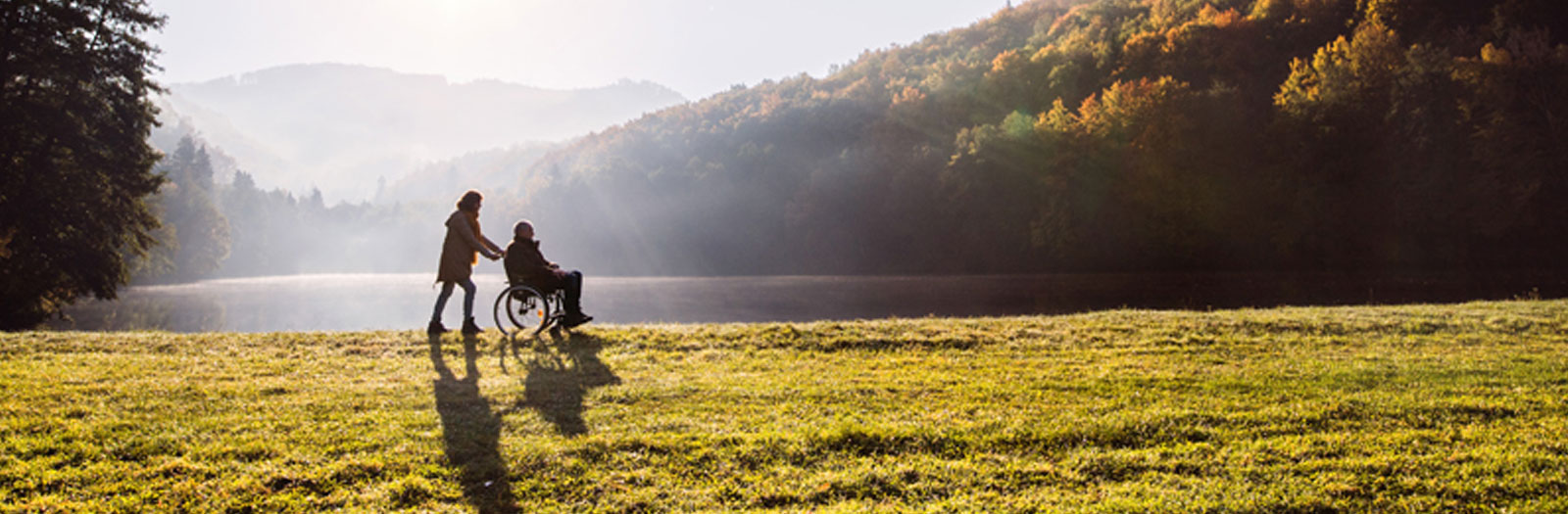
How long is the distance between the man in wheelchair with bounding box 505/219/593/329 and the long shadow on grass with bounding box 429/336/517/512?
2869 millimetres

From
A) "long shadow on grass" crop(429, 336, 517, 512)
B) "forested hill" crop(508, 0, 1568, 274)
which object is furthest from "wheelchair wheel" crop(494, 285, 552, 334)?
"forested hill" crop(508, 0, 1568, 274)

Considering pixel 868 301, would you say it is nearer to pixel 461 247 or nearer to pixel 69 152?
pixel 461 247

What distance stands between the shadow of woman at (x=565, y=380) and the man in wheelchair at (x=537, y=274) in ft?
1.37

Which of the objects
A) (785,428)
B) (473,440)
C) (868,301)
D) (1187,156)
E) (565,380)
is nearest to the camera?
(473,440)

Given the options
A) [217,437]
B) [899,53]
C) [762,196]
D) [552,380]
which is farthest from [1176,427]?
[899,53]

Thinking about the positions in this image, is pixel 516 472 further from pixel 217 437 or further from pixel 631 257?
pixel 631 257

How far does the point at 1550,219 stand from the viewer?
127 ft

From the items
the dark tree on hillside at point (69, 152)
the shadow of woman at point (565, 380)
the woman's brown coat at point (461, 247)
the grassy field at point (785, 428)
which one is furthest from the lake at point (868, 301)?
the grassy field at point (785, 428)

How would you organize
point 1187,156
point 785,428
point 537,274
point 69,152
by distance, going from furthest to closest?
point 1187,156 → point 69,152 → point 537,274 → point 785,428

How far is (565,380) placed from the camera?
8.55 meters

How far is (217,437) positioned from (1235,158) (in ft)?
179

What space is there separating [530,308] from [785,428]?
23.7 ft

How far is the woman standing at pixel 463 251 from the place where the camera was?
11812mm

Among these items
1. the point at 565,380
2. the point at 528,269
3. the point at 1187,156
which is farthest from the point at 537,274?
the point at 1187,156
